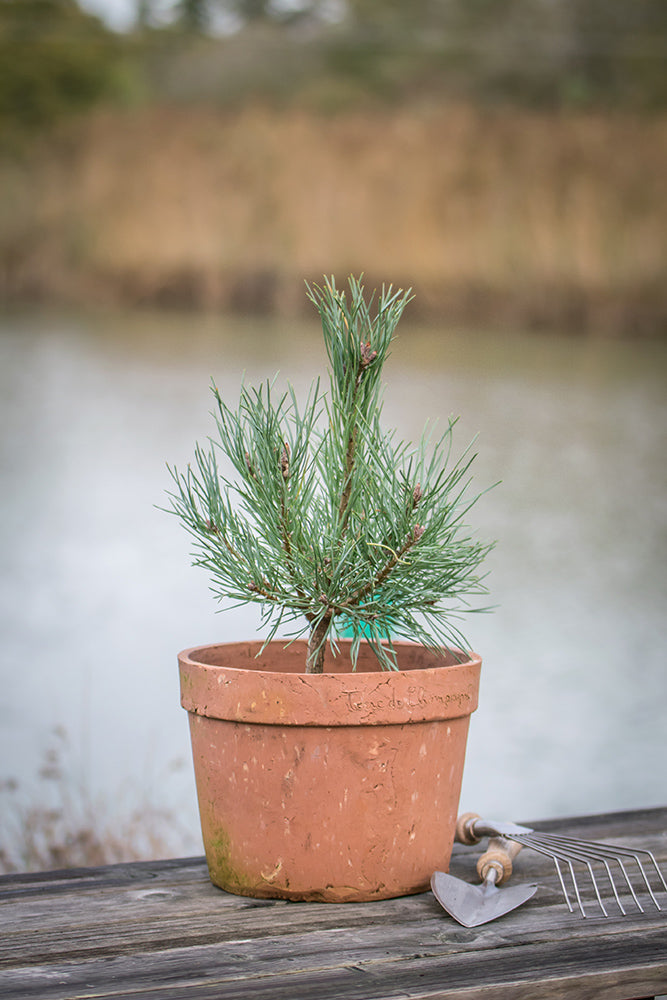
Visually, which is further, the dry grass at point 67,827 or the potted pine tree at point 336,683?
the dry grass at point 67,827

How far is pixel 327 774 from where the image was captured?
802mm

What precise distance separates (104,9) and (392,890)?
2278 mm

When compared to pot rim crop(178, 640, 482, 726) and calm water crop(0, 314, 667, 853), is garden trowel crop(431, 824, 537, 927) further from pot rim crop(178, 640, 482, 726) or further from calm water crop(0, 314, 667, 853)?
calm water crop(0, 314, 667, 853)

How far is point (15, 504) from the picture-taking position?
2.43 metres

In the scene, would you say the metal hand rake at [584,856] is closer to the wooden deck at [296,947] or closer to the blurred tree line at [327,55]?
the wooden deck at [296,947]

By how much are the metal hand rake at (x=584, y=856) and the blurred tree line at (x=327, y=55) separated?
202 cm

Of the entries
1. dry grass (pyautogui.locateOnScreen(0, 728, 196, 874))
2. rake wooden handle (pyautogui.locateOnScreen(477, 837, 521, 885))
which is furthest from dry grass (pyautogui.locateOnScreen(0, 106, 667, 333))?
rake wooden handle (pyautogui.locateOnScreen(477, 837, 521, 885))

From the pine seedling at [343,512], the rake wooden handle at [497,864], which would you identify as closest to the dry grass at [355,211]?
the pine seedling at [343,512]

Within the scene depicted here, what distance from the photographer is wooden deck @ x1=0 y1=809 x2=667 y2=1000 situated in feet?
2.13

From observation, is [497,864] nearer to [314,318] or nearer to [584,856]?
[584,856]

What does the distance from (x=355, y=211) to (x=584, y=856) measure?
1930mm

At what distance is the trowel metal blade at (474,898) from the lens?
0.77 metres

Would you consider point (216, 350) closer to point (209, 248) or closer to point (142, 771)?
point (209, 248)

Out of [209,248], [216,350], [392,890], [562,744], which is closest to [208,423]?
[216,350]
